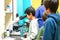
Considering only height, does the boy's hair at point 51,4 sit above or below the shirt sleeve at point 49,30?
above

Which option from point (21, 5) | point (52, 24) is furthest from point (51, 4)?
point (21, 5)

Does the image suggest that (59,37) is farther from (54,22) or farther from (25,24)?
(25,24)

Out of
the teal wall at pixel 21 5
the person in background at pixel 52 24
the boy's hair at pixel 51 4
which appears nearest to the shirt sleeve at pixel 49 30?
the person in background at pixel 52 24

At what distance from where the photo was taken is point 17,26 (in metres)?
3.54

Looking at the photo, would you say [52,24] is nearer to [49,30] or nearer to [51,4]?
[49,30]

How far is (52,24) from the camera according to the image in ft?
5.08

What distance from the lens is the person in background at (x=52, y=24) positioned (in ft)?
5.07

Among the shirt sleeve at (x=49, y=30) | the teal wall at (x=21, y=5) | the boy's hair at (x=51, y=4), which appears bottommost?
the shirt sleeve at (x=49, y=30)

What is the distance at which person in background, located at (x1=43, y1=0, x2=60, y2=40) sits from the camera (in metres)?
1.54

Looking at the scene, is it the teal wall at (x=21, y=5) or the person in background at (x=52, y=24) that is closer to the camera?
the person in background at (x=52, y=24)

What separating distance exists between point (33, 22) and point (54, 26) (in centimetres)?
111

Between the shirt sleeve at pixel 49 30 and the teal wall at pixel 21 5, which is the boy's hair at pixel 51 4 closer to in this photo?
the shirt sleeve at pixel 49 30

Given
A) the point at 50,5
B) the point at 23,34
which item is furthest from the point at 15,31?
the point at 50,5

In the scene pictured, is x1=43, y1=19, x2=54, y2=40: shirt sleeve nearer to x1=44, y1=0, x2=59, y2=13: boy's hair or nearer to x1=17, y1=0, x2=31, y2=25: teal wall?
x1=44, y1=0, x2=59, y2=13: boy's hair
